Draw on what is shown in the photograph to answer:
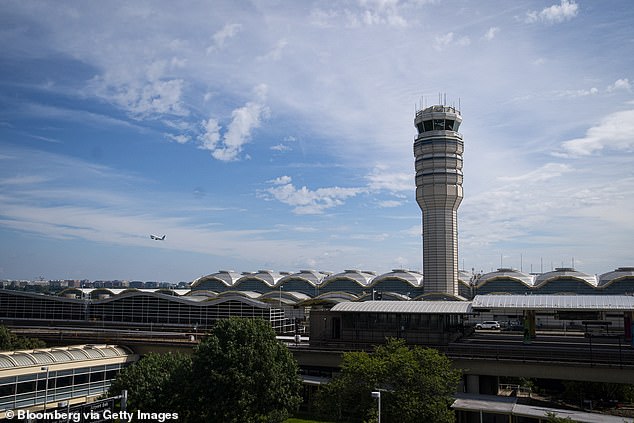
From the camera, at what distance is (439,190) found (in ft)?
315

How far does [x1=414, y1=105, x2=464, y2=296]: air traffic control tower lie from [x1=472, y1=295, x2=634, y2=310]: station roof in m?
53.2

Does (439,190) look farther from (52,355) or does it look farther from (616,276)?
(52,355)

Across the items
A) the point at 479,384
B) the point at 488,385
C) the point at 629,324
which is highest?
the point at 629,324

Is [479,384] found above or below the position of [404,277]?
below

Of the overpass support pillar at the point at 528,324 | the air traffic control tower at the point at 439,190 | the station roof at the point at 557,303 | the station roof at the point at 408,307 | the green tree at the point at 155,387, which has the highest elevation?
the air traffic control tower at the point at 439,190

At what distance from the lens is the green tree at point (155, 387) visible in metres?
31.4

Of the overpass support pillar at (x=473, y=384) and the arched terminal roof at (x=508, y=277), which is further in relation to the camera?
the arched terminal roof at (x=508, y=277)

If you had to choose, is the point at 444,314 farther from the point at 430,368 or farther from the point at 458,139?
the point at 458,139

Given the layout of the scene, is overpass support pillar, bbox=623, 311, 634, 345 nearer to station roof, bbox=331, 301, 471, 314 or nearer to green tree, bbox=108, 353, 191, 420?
station roof, bbox=331, 301, 471, 314

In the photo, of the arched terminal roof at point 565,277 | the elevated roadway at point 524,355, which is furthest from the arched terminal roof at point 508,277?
the elevated roadway at point 524,355

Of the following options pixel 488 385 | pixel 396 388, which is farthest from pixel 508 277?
pixel 396 388

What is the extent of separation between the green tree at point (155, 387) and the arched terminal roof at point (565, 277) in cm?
8114

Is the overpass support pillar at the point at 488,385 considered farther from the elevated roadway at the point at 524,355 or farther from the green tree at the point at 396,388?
the green tree at the point at 396,388

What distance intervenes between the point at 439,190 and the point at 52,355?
236 feet
